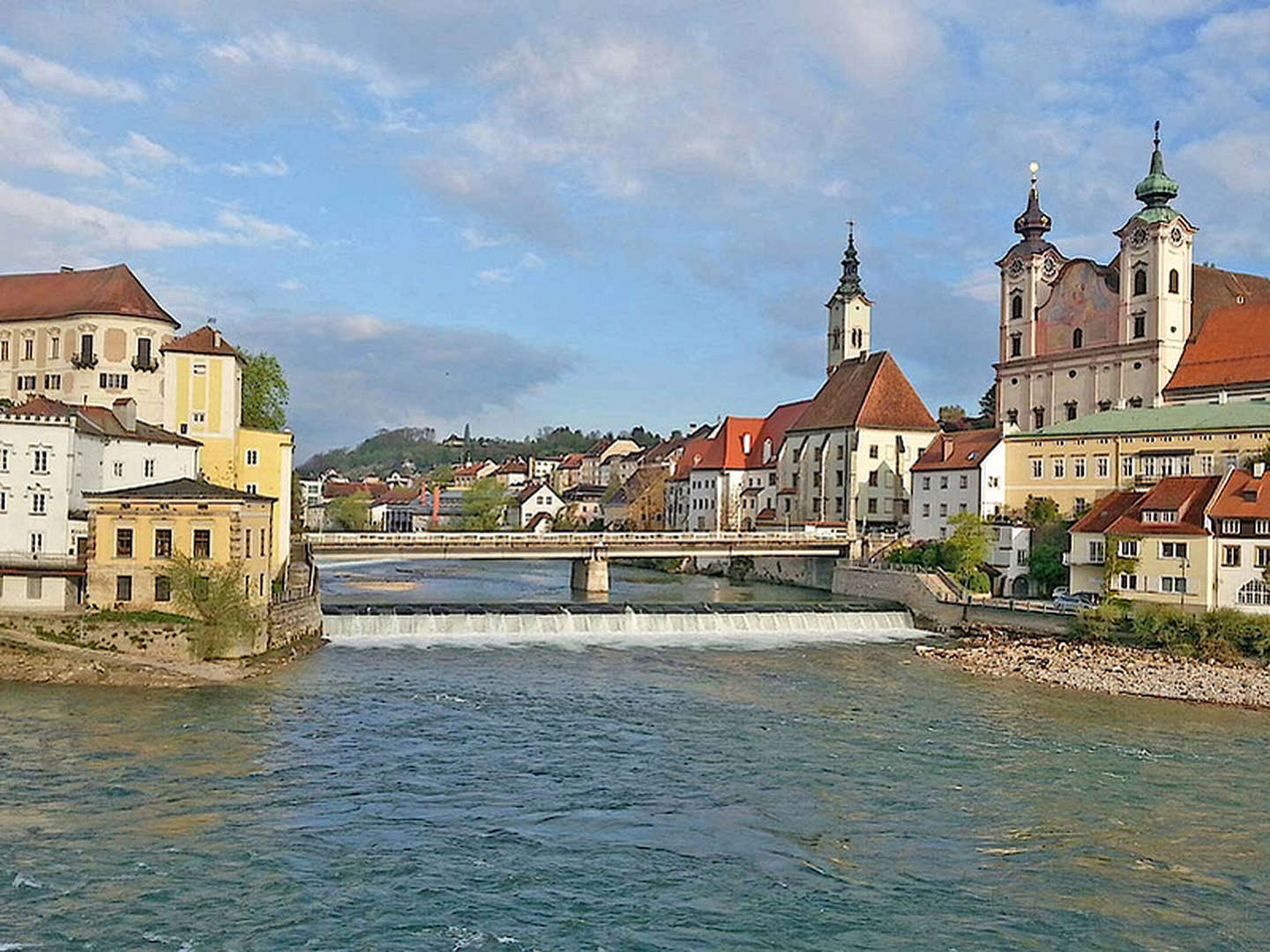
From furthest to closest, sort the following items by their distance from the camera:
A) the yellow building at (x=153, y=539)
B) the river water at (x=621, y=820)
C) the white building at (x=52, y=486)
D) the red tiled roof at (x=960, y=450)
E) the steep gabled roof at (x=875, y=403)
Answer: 1. the steep gabled roof at (x=875, y=403)
2. the red tiled roof at (x=960, y=450)
3. the white building at (x=52, y=486)
4. the yellow building at (x=153, y=539)
5. the river water at (x=621, y=820)

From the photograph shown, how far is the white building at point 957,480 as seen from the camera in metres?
55.5

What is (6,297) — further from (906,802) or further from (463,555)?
(906,802)

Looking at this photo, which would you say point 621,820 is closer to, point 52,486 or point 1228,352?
point 52,486

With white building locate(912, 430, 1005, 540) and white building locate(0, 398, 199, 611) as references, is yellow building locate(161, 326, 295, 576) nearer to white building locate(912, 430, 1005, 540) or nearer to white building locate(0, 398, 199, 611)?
white building locate(0, 398, 199, 611)

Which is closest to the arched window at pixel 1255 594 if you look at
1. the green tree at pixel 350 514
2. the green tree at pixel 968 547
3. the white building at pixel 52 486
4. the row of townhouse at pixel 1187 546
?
the row of townhouse at pixel 1187 546

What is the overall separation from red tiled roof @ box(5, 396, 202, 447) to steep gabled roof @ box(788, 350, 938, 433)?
3983 centimetres

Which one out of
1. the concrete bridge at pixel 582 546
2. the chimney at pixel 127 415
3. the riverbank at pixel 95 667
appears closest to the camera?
the riverbank at pixel 95 667

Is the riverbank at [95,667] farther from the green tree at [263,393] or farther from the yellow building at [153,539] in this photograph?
the green tree at [263,393]

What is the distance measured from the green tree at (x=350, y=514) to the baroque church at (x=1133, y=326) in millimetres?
68871

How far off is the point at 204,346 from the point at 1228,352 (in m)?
46.9

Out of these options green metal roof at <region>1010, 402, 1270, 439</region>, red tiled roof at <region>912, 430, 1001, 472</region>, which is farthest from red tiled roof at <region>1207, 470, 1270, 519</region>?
red tiled roof at <region>912, 430, 1001, 472</region>

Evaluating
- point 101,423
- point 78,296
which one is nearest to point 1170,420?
point 101,423

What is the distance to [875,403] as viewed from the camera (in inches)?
2857

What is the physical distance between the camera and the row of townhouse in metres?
40.2
